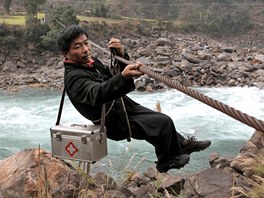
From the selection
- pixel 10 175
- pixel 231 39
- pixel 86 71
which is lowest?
pixel 231 39

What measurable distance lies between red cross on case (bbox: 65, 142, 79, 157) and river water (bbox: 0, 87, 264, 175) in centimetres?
415

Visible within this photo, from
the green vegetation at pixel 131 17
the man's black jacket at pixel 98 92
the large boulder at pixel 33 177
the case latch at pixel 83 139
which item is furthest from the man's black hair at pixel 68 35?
the green vegetation at pixel 131 17

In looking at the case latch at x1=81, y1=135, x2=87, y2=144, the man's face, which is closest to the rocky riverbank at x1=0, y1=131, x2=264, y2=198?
the case latch at x1=81, y1=135, x2=87, y2=144

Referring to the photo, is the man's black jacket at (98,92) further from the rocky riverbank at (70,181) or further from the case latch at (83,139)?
the rocky riverbank at (70,181)

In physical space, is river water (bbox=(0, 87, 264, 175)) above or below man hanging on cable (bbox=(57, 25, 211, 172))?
below

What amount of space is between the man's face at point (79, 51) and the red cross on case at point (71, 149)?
0.56 m

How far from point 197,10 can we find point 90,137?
186 ft

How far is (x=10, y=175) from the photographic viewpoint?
4.17 metres

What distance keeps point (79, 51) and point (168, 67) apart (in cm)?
2019

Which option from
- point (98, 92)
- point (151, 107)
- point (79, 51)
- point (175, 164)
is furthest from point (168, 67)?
point (98, 92)

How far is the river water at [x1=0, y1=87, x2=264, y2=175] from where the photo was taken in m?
9.77

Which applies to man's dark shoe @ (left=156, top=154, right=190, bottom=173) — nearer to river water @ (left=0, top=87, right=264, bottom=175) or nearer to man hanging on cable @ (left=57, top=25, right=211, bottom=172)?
man hanging on cable @ (left=57, top=25, right=211, bottom=172)

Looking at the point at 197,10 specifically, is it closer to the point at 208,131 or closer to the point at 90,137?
the point at 208,131

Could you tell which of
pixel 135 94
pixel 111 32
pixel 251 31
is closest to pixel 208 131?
pixel 135 94
